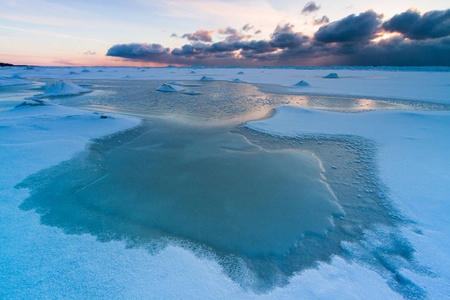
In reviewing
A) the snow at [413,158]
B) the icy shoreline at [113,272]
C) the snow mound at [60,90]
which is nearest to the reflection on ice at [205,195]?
the icy shoreline at [113,272]

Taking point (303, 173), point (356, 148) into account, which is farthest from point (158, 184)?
point (356, 148)

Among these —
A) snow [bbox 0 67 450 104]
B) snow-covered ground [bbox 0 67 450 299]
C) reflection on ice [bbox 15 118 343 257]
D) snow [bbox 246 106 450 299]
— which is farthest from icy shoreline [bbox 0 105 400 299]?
snow [bbox 0 67 450 104]

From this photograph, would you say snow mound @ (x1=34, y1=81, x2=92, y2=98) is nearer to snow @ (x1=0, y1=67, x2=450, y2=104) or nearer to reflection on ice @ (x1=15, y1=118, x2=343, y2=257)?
reflection on ice @ (x1=15, y1=118, x2=343, y2=257)

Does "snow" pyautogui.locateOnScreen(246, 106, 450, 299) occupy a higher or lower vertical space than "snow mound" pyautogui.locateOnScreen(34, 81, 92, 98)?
lower

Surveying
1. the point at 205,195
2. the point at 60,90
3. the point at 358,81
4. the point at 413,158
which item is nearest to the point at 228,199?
the point at 205,195

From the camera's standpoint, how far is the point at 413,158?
3.40 meters

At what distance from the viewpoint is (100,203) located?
234 centimetres

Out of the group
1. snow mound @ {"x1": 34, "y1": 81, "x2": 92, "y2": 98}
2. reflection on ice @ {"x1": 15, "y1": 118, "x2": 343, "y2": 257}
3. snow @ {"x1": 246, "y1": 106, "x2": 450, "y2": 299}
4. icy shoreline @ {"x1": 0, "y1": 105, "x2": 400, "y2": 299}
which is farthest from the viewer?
snow mound @ {"x1": 34, "y1": 81, "x2": 92, "y2": 98}

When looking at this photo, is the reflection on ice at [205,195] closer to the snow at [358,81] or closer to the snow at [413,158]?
the snow at [413,158]

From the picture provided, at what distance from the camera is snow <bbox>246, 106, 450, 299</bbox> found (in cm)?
180

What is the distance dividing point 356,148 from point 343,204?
2.06 meters

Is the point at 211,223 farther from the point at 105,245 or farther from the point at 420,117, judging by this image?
the point at 420,117

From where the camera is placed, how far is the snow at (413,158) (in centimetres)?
180

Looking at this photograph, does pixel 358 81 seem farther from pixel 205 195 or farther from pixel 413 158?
pixel 205 195
